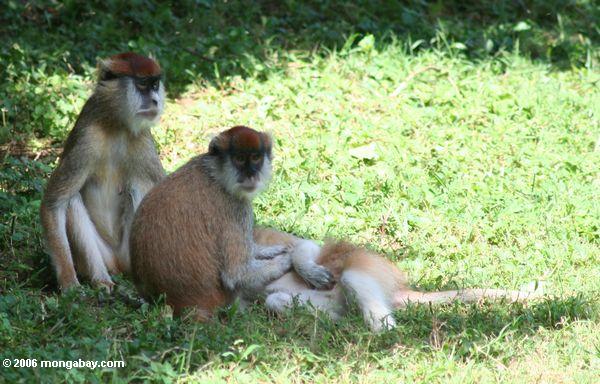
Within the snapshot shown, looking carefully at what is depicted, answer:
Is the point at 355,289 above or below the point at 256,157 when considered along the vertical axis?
below

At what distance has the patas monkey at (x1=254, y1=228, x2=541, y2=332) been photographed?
17.9 feet

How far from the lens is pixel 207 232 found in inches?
215

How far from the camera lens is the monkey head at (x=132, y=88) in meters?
5.94

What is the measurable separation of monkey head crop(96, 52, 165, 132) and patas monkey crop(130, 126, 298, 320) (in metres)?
0.54

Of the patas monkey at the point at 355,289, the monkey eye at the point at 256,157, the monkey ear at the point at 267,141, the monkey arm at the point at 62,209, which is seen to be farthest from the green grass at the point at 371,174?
the monkey ear at the point at 267,141

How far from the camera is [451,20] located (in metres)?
10.4

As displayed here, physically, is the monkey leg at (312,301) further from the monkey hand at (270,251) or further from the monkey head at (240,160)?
the monkey head at (240,160)

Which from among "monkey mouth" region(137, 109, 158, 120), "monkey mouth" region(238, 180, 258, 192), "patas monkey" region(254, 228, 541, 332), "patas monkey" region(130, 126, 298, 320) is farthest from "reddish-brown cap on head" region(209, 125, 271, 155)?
"patas monkey" region(254, 228, 541, 332)

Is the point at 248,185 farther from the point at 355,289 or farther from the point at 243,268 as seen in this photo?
the point at 355,289

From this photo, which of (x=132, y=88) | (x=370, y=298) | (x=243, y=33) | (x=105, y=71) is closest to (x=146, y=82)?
(x=132, y=88)

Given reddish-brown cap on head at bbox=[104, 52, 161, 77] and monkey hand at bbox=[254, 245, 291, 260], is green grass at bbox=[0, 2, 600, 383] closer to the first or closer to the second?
monkey hand at bbox=[254, 245, 291, 260]

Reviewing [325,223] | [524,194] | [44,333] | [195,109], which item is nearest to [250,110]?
[195,109]

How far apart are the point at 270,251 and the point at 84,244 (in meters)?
1.13

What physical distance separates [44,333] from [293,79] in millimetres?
→ 4312
